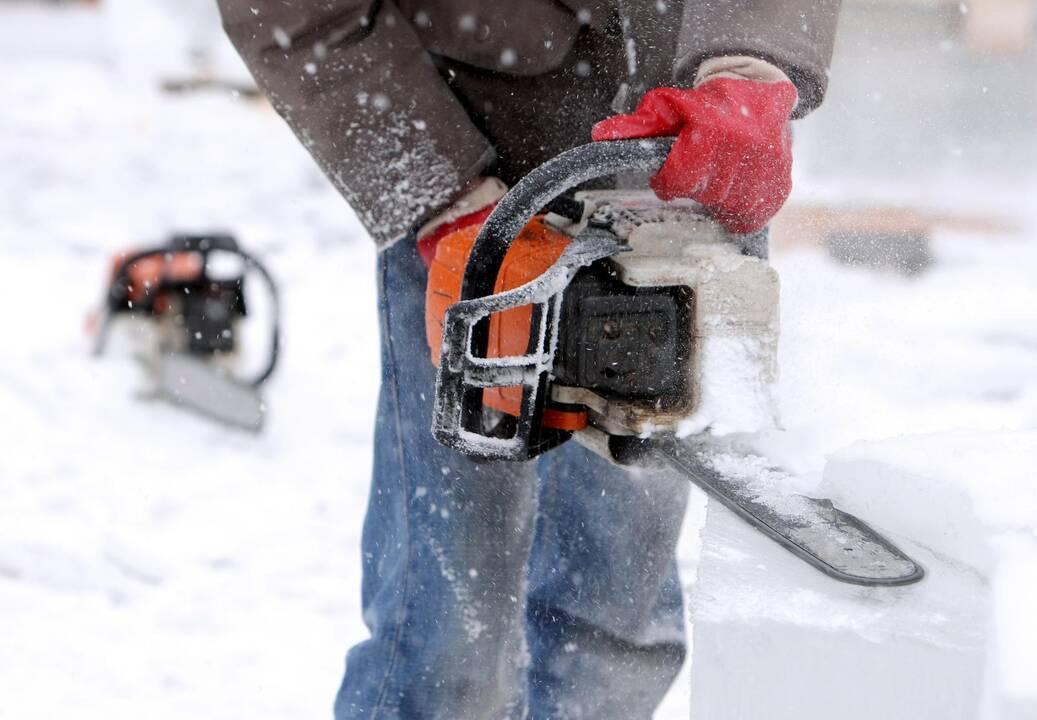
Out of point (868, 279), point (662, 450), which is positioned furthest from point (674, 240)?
point (868, 279)

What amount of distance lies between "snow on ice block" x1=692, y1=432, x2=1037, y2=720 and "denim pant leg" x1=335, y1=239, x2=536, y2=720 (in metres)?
0.44

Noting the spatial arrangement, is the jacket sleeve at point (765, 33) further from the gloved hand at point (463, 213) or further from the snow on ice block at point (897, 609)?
the snow on ice block at point (897, 609)

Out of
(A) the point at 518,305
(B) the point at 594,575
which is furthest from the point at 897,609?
(B) the point at 594,575

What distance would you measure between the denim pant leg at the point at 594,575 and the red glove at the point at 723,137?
1.76ft

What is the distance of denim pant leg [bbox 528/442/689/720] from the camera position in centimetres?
162

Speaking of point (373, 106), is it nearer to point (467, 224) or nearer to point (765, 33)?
point (467, 224)

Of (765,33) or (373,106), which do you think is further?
(373,106)

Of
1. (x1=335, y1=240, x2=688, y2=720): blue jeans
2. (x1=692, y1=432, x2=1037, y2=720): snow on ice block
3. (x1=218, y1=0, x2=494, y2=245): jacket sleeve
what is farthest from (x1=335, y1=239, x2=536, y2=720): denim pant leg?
(x1=692, y1=432, x2=1037, y2=720): snow on ice block

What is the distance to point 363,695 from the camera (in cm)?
157

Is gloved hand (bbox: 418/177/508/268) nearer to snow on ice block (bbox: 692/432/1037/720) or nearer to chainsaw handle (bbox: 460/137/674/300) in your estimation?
chainsaw handle (bbox: 460/137/674/300)

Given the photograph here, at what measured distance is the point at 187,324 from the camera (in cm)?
371

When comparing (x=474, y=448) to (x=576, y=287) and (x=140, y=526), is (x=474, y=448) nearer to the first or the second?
(x=576, y=287)

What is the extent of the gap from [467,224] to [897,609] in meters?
0.77

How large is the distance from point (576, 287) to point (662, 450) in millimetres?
221
